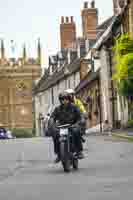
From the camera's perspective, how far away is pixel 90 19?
76562 millimetres

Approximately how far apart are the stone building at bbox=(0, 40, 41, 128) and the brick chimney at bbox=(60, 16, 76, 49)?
31902 millimetres

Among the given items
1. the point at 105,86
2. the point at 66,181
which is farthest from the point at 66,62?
the point at 66,181

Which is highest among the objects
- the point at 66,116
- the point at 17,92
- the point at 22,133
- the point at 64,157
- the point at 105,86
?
the point at 17,92

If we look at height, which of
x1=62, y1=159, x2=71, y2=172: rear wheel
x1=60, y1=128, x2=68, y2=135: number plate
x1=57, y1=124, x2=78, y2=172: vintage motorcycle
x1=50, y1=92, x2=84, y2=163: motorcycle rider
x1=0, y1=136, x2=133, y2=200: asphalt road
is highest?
x1=50, y1=92, x2=84, y2=163: motorcycle rider

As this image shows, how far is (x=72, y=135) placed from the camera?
620 inches

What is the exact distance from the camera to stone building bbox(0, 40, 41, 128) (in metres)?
120

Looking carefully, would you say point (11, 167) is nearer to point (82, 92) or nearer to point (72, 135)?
point (72, 135)

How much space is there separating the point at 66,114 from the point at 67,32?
7134 centimetres

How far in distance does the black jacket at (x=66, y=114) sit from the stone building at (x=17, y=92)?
10343 centimetres

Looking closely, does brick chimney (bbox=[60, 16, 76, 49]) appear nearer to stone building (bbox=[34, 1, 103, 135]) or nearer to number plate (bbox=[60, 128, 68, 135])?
stone building (bbox=[34, 1, 103, 135])

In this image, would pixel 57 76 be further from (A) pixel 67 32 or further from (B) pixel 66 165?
(B) pixel 66 165

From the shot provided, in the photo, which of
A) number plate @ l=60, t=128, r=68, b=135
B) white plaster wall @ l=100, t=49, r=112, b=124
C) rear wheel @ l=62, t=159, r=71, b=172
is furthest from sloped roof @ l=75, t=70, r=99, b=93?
rear wheel @ l=62, t=159, r=71, b=172

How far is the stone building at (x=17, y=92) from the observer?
12000cm

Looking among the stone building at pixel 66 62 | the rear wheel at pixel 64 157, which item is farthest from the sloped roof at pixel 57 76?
the rear wheel at pixel 64 157
